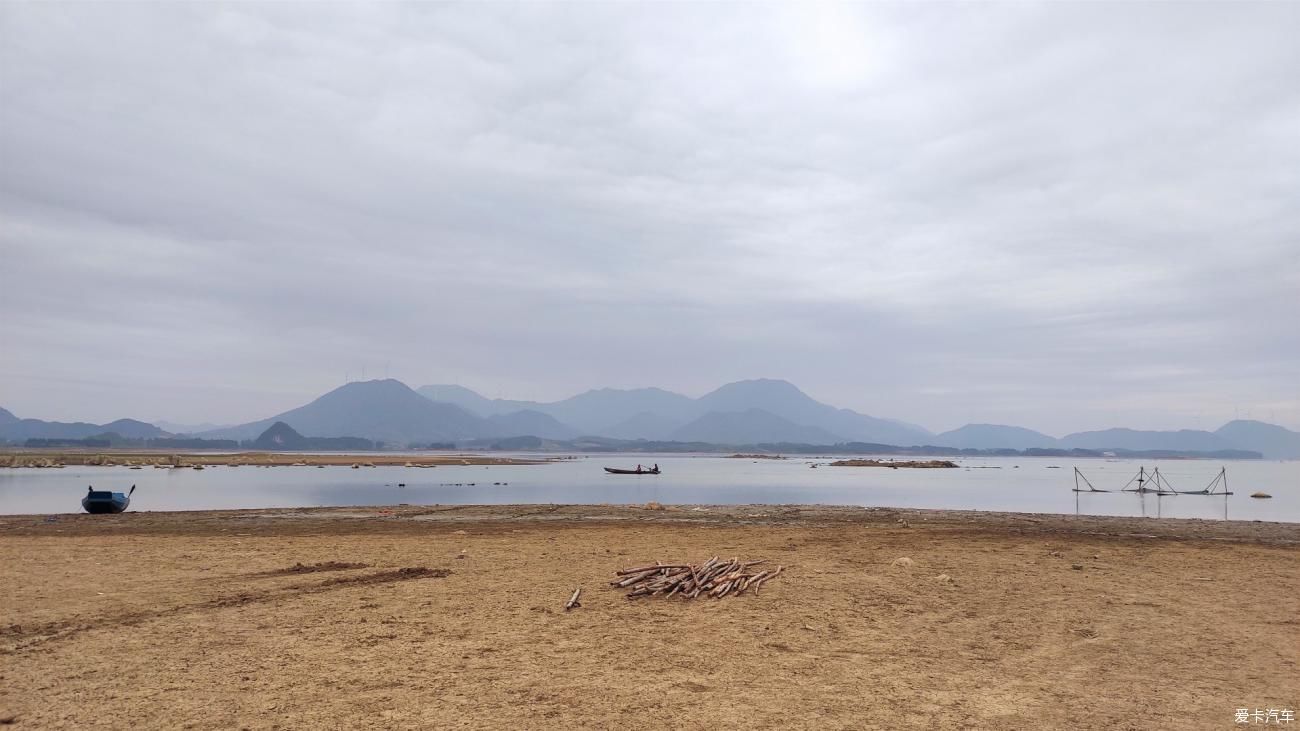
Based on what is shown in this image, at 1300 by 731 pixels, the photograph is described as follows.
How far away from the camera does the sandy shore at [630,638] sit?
26.0ft

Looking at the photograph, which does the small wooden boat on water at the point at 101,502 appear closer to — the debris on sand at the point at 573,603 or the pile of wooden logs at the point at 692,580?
the debris on sand at the point at 573,603

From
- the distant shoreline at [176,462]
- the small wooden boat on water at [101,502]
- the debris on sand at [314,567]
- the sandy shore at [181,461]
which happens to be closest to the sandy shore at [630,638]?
the debris on sand at [314,567]

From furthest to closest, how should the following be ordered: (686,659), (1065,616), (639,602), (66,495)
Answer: (66,495) < (639,602) < (1065,616) < (686,659)

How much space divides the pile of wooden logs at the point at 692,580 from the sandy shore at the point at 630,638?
388mm

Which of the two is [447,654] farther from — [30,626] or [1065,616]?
[1065,616]

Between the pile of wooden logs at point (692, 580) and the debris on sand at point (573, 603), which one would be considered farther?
the pile of wooden logs at point (692, 580)

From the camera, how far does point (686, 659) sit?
9.84 meters

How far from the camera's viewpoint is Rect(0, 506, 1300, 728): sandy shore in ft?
26.0

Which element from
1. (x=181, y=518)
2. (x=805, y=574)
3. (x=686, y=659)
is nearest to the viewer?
(x=686, y=659)

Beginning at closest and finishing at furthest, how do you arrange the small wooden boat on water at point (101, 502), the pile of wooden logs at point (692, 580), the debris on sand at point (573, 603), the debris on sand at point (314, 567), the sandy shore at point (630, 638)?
1. the sandy shore at point (630, 638)
2. the debris on sand at point (573, 603)
3. the pile of wooden logs at point (692, 580)
4. the debris on sand at point (314, 567)
5. the small wooden boat on water at point (101, 502)

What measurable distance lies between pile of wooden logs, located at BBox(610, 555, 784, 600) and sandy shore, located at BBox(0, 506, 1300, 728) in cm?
39

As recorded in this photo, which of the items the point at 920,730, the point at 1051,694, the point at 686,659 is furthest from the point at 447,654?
the point at 1051,694

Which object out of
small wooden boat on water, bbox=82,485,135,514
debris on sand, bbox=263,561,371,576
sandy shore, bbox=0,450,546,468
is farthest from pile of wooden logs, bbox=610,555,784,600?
sandy shore, bbox=0,450,546,468

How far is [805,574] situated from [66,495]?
55851mm
